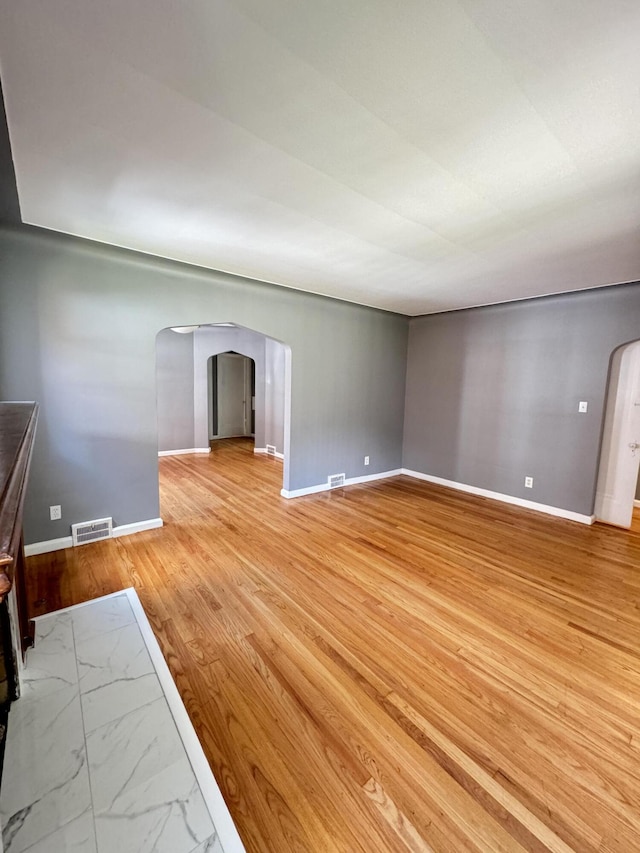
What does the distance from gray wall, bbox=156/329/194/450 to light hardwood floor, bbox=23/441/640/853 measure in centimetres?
355

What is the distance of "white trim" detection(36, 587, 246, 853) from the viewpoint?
114cm

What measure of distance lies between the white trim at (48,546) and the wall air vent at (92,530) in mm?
53

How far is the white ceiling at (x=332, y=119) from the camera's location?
1.02 metres

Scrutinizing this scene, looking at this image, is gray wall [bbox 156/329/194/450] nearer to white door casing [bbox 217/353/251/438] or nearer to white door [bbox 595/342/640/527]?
white door casing [bbox 217/353/251/438]

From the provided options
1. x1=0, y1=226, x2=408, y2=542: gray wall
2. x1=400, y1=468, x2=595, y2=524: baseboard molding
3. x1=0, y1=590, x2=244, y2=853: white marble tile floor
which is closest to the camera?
x1=0, y1=590, x2=244, y2=853: white marble tile floor

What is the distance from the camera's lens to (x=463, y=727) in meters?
1.54

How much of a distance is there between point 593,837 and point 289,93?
109 inches

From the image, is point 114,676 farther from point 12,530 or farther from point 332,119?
point 332,119

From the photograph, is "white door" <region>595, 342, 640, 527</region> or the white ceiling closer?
the white ceiling

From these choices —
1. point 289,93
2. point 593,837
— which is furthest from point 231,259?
point 593,837

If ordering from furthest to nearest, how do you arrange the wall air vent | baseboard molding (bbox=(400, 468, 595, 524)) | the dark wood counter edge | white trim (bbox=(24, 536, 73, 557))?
baseboard molding (bbox=(400, 468, 595, 524))
the wall air vent
white trim (bbox=(24, 536, 73, 557))
the dark wood counter edge

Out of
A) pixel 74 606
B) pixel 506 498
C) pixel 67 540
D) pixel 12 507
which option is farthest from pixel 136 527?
pixel 506 498

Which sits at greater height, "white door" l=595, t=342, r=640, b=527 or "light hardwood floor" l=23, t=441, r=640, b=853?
"white door" l=595, t=342, r=640, b=527

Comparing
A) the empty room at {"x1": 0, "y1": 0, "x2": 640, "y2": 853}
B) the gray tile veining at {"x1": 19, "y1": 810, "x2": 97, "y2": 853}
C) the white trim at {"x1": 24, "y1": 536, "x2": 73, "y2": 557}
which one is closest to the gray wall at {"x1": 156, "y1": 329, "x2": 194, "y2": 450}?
the empty room at {"x1": 0, "y1": 0, "x2": 640, "y2": 853}
